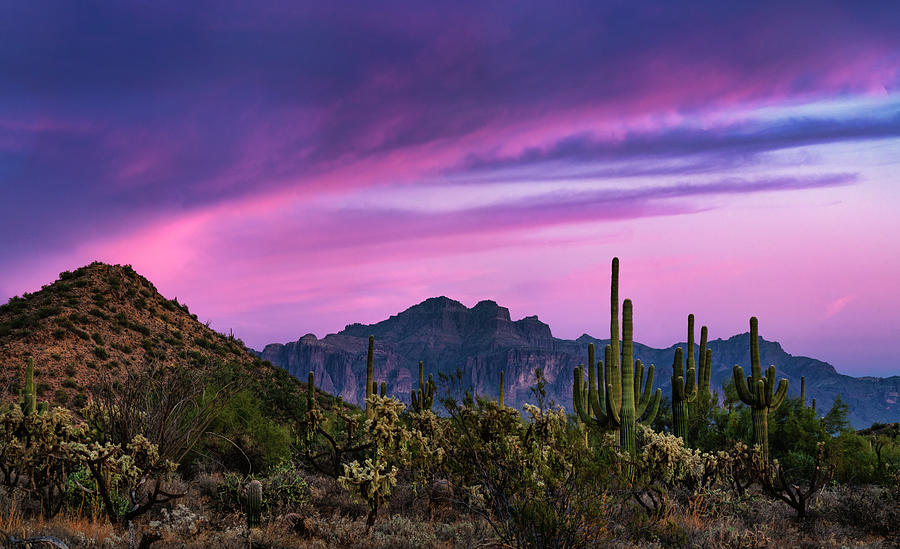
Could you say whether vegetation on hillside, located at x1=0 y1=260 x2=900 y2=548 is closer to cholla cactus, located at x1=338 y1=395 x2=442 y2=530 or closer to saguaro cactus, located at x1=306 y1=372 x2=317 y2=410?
cholla cactus, located at x1=338 y1=395 x2=442 y2=530

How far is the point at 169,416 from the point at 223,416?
840cm

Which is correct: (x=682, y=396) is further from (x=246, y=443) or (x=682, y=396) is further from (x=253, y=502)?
(x=253, y=502)

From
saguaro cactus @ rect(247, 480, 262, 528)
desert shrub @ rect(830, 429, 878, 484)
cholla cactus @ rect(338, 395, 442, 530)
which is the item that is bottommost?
desert shrub @ rect(830, 429, 878, 484)

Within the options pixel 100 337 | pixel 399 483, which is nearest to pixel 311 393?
pixel 399 483

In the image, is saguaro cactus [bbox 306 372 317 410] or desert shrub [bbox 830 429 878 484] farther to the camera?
desert shrub [bbox 830 429 878 484]

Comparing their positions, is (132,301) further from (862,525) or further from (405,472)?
(862,525)

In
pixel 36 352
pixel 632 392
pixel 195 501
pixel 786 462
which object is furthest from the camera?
pixel 36 352

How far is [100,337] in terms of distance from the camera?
4144 centimetres

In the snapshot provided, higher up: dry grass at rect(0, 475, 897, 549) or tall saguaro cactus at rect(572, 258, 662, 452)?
tall saguaro cactus at rect(572, 258, 662, 452)

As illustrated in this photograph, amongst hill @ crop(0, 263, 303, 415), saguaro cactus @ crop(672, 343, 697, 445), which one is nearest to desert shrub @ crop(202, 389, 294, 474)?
hill @ crop(0, 263, 303, 415)

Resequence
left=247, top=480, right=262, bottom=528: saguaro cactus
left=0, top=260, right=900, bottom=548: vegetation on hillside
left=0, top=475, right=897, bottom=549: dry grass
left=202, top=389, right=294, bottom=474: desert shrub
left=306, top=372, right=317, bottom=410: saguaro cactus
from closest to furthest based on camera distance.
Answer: left=0, top=260, right=900, bottom=548: vegetation on hillside, left=0, top=475, right=897, bottom=549: dry grass, left=247, top=480, right=262, bottom=528: saguaro cactus, left=306, top=372, right=317, bottom=410: saguaro cactus, left=202, top=389, right=294, bottom=474: desert shrub

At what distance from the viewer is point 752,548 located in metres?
9.23

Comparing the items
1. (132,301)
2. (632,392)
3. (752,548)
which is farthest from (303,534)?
(132,301)

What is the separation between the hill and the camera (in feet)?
115
